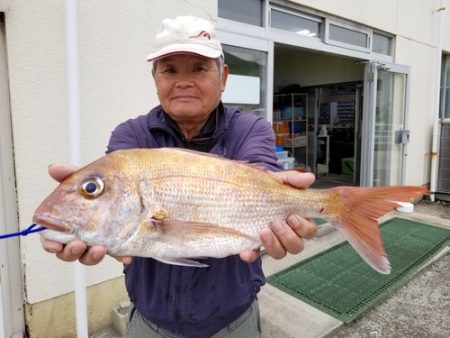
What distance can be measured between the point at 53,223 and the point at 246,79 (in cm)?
352

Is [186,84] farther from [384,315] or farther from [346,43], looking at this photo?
[346,43]

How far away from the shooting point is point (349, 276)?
4191 mm

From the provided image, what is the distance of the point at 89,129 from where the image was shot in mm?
3070

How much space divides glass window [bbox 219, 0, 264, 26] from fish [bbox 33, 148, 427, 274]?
3.19m

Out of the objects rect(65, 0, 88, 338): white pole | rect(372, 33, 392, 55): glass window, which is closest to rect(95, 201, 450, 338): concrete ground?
rect(65, 0, 88, 338): white pole

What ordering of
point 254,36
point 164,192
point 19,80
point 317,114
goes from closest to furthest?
point 164,192, point 19,80, point 254,36, point 317,114

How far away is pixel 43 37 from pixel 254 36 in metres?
2.50

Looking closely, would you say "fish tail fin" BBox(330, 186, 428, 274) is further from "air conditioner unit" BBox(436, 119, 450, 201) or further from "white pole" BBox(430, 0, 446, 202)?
"air conditioner unit" BBox(436, 119, 450, 201)

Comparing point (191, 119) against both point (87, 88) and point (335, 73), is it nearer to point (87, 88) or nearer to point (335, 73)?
→ point (87, 88)

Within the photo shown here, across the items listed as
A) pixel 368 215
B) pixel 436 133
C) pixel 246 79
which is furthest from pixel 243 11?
pixel 436 133

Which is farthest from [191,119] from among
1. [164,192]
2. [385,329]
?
[385,329]

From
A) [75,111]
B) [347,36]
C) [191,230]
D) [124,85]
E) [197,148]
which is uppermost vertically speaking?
[347,36]

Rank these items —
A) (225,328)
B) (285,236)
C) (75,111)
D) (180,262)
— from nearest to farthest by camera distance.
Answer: (180,262), (285,236), (225,328), (75,111)

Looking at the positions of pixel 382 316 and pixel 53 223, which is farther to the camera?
pixel 382 316
